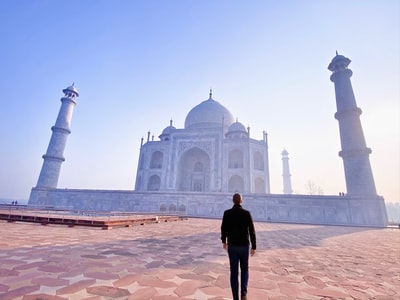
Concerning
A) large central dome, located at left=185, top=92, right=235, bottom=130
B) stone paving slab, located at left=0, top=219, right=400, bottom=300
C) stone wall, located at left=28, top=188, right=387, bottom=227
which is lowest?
stone paving slab, located at left=0, top=219, right=400, bottom=300

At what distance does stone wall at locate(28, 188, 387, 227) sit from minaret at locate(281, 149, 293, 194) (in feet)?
81.2

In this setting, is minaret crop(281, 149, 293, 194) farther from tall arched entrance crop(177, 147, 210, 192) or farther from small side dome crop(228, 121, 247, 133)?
tall arched entrance crop(177, 147, 210, 192)

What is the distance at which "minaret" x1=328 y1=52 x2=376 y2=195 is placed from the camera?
19594mm

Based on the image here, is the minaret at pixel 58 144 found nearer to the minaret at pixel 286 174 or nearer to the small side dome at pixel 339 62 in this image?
the small side dome at pixel 339 62

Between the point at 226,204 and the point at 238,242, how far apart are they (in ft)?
62.3

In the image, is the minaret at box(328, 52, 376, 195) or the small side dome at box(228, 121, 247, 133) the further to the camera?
the small side dome at box(228, 121, 247, 133)

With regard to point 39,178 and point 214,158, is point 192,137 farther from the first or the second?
point 39,178

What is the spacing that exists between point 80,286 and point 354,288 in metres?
3.34

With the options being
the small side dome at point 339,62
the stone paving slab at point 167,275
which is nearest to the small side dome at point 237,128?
the small side dome at point 339,62

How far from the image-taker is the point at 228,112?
3522 centimetres

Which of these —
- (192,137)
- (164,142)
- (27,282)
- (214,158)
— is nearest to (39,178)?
(164,142)

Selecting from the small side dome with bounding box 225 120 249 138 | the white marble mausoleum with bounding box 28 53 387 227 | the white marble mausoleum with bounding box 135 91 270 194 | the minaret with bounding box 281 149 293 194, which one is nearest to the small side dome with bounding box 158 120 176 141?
the white marble mausoleum with bounding box 28 53 387 227

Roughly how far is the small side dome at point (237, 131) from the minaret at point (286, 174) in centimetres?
1952

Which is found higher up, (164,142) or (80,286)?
(164,142)
